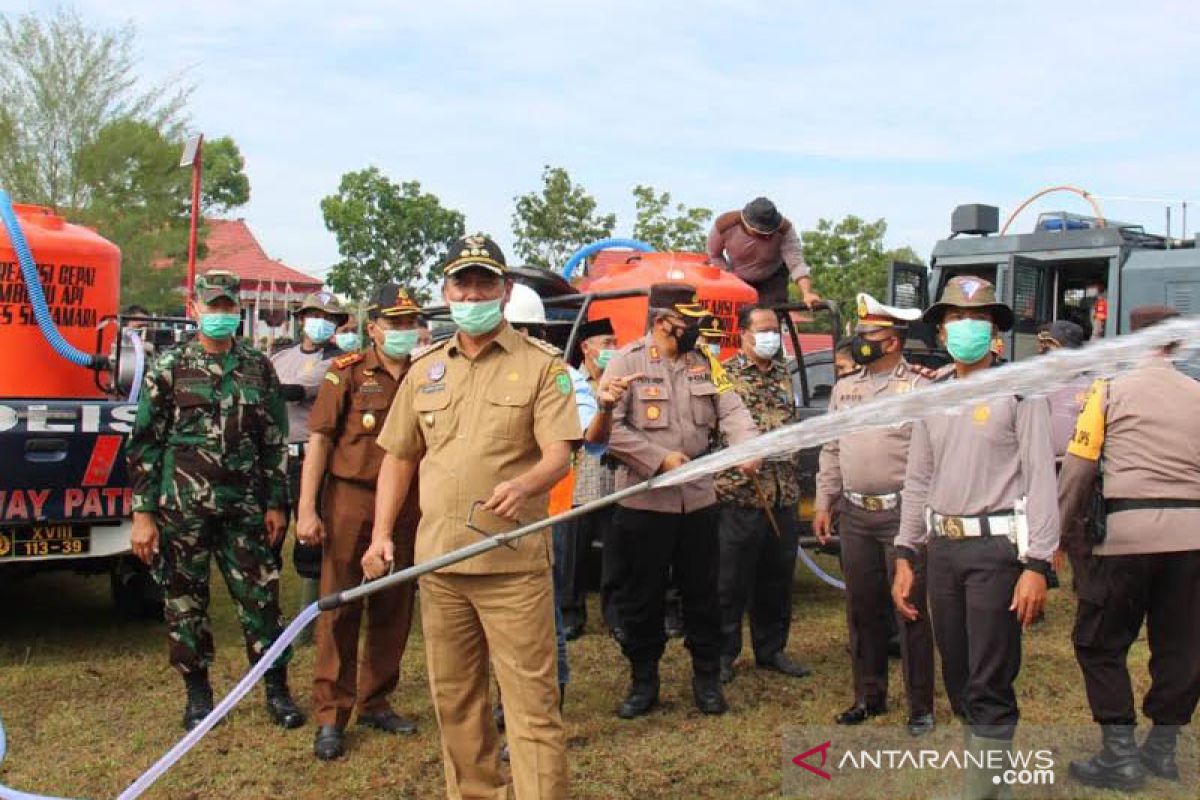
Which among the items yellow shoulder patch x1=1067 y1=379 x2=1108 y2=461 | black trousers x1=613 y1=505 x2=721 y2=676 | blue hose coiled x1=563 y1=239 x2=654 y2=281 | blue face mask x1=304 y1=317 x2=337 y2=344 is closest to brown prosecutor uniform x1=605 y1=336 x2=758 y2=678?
black trousers x1=613 y1=505 x2=721 y2=676

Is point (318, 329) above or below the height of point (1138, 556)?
above

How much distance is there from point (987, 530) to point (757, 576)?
245 centimetres

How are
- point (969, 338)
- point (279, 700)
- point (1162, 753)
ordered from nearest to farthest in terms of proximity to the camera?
point (969, 338)
point (1162, 753)
point (279, 700)

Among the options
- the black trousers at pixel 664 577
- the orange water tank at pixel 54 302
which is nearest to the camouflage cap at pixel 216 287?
the orange water tank at pixel 54 302

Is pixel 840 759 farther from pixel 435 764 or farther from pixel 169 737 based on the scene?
pixel 169 737

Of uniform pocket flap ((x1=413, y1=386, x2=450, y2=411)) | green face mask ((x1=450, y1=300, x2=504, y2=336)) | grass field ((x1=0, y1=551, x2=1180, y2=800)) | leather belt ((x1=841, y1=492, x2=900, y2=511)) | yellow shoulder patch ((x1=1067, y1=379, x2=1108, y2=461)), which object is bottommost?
grass field ((x1=0, y1=551, x2=1180, y2=800))

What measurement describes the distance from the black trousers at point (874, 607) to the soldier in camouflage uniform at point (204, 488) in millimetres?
2626

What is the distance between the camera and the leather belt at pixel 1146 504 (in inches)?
168

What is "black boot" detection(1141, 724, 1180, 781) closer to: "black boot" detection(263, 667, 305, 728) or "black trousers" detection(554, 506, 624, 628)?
"black trousers" detection(554, 506, 624, 628)

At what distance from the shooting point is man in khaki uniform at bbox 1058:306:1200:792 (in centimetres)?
427

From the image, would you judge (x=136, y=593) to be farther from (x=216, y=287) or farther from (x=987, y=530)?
(x=987, y=530)

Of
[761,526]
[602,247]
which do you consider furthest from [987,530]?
[602,247]

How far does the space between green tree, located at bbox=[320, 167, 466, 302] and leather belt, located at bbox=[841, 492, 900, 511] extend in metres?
27.3

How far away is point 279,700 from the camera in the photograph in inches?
200
